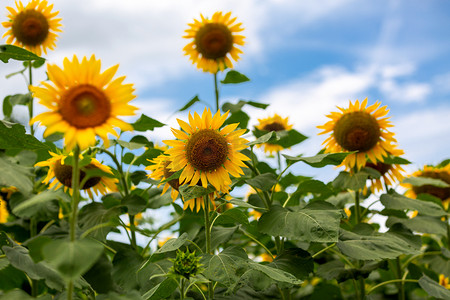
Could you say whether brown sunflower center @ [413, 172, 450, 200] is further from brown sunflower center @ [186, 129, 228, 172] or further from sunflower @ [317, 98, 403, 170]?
brown sunflower center @ [186, 129, 228, 172]

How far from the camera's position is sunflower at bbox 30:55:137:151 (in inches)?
46.1

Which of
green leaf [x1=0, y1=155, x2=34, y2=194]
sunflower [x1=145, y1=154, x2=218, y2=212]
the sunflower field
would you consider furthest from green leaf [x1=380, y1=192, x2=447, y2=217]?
green leaf [x1=0, y1=155, x2=34, y2=194]

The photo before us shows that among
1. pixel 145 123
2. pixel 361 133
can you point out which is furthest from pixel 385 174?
pixel 145 123

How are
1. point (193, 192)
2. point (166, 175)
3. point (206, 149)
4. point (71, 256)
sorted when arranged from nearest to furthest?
point (71, 256), point (193, 192), point (206, 149), point (166, 175)

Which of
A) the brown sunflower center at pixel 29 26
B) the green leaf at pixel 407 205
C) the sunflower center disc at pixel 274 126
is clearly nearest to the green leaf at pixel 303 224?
the green leaf at pixel 407 205

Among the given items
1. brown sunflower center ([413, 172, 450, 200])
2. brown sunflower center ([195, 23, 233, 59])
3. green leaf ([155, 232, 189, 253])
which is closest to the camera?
green leaf ([155, 232, 189, 253])

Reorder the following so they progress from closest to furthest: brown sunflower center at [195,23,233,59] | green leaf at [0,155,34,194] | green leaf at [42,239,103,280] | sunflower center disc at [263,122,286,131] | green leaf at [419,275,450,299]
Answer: green leaf at [42,239,103,280], green leaf at [0,155,34,194], green leaf at [419,275,450,299], brown sunflower center at [195,23,233,59], sunflower center disc at [263,122,286,131]

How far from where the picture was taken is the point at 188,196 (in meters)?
1.60

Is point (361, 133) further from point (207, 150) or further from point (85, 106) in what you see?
point (85, 106)

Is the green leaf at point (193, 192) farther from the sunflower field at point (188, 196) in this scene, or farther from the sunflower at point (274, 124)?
the sunflower at point (274, 124)

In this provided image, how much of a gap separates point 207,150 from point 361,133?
3.42ft

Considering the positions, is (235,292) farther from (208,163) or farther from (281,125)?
(281,125)

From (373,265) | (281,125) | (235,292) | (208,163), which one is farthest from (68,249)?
(281,125)

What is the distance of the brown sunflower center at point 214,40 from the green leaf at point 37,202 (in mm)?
1431
